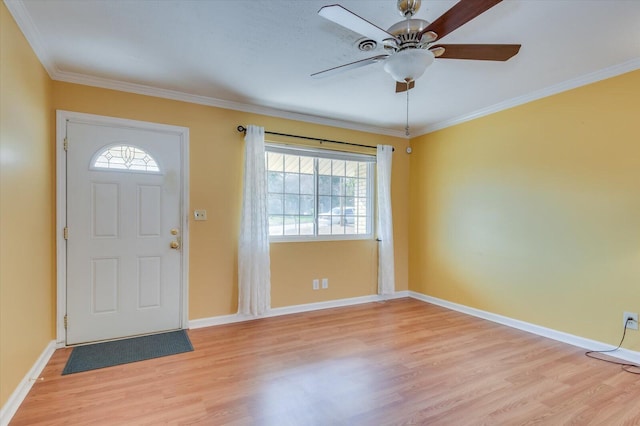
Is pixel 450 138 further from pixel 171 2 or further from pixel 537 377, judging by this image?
pixel 171 2

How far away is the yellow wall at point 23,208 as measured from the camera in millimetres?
1813

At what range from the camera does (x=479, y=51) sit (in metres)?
1.89

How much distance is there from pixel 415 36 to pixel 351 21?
1.24ft

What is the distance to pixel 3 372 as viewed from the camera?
1.79 metres

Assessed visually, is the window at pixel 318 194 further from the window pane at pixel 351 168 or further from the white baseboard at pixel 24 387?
the white baseboard at pixel 24 387

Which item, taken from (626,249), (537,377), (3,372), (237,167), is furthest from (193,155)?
(626,249)

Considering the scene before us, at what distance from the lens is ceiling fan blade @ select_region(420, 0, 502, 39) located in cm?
146

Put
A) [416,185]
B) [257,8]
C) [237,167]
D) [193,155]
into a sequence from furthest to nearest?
[416,185] < [237,167] < [193,155] < [257,8]

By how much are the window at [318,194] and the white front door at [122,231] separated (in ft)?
3.62

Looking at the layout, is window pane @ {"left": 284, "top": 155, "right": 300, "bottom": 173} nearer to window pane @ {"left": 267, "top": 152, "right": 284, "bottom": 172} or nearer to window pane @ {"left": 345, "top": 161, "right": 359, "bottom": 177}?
window pane @ {"left": 267, "top": 152, "right": 284, "bottom": 172}

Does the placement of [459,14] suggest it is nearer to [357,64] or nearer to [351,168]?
[357,64]

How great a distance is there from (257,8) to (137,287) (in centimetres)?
269

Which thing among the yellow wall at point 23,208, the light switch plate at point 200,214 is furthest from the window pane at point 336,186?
the yellow wall at point 23,208

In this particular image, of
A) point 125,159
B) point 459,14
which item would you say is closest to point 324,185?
point 125,159
